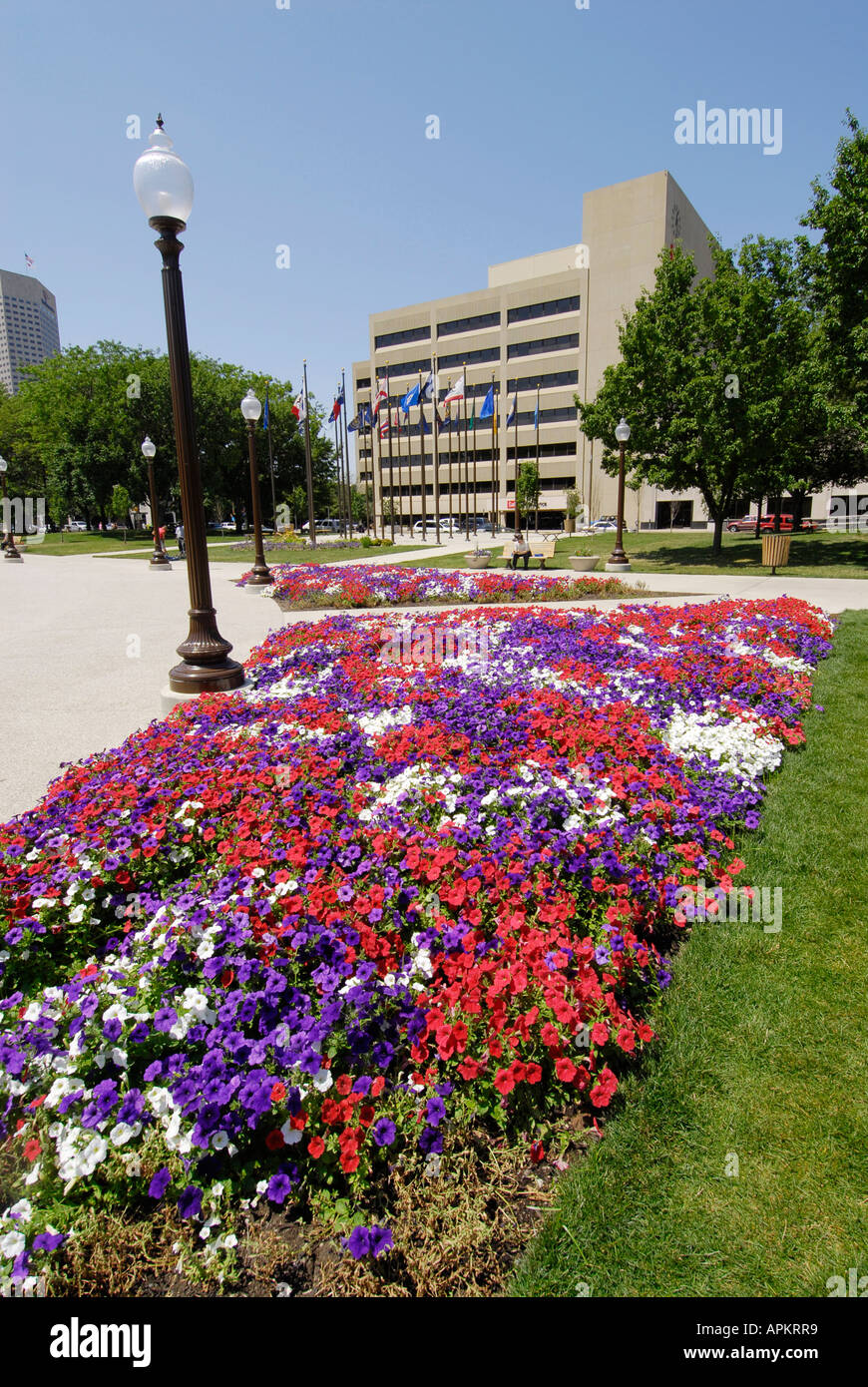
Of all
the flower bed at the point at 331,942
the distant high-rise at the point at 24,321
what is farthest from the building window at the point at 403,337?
the flower bed at the point at 331,942

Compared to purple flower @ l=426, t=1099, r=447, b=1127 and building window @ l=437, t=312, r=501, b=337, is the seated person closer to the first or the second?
purple flower @ l=426, t=1099, r=447, b=1127

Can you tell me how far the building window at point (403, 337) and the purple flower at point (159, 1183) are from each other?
285 ft

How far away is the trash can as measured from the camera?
19.0m

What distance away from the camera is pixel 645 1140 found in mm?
2305

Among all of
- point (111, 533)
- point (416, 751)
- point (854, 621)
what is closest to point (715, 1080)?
point (416, 751)

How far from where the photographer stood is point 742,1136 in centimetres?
231

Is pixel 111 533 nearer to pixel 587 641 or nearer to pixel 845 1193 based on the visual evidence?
pixel 587 641

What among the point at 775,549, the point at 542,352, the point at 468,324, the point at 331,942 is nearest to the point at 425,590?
the point at 775,549

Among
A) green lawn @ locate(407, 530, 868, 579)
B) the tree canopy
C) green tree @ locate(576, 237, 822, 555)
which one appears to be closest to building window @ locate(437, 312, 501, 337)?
the tree canopy

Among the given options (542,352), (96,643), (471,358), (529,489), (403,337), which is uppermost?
(403,337)

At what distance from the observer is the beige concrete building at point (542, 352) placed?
6100cm

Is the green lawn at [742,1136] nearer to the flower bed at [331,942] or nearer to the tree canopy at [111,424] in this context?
the flower bed at [331,942]

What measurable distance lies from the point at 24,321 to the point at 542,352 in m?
122

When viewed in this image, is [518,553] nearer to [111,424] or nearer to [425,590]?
[425,590]
